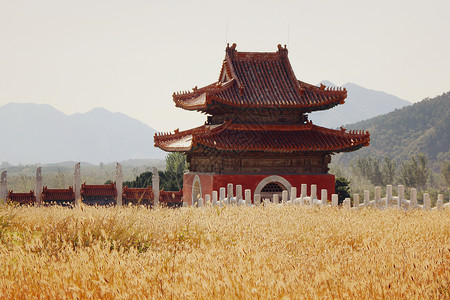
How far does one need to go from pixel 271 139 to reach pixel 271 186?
211cm

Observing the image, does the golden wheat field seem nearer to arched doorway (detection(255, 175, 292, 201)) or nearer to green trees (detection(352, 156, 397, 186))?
arched doorway (detection(255, 175, 292, 201))

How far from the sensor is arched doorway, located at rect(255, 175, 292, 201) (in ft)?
67.1

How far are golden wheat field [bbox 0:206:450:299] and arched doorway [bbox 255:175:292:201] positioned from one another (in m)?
10.6

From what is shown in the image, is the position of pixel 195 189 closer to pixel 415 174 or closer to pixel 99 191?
pixel 99 191

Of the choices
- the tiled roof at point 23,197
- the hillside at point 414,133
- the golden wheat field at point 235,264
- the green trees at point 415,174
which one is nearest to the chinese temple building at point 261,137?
the golden wheat field at point 235,264

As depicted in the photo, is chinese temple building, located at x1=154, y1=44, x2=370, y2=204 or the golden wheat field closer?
the golden wheat field

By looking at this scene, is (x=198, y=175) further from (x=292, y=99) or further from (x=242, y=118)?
(x=292, y=99)

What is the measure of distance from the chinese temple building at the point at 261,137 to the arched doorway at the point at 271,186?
0.13 ft

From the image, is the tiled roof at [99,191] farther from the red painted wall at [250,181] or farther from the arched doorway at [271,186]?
the arched doorway at [271,186]

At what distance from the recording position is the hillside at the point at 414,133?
110 m

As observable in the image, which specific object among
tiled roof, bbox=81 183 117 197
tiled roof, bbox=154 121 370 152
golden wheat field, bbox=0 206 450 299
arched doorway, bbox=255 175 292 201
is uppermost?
tiled roof, bbox=154 121 370 152

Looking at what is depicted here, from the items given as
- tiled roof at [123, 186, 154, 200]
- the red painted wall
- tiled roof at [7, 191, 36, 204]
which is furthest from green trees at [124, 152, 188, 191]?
the red painted wall

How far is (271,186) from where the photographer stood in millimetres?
21438

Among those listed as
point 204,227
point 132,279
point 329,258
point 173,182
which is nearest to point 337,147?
point 204,227
